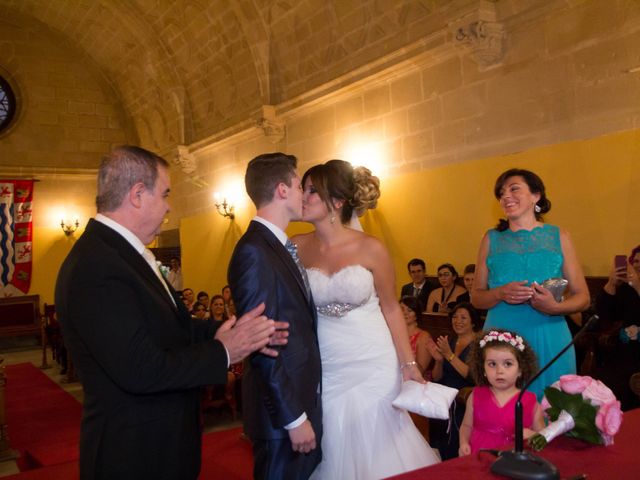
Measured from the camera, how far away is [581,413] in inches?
67.7

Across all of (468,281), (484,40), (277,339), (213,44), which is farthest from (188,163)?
(277,339)

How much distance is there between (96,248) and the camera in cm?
185

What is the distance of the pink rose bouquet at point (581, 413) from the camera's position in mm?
1670

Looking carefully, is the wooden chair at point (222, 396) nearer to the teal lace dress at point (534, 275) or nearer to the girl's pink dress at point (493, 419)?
the teal lace dress at point (534, 275)

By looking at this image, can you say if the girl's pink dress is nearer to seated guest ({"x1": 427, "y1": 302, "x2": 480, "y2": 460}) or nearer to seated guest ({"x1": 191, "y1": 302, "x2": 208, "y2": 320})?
seated guest ({"x1": 427, "y1": 302, "x2": 480, "y2": 460})

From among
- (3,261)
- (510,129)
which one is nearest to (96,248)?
(510,129)

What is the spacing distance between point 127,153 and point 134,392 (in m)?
0.78

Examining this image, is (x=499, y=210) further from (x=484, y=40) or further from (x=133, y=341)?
(x=133, y=341)

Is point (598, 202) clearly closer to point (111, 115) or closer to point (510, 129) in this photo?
point (510, 129)

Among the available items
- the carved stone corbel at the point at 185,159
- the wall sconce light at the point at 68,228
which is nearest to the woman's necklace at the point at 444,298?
the carved stone corbel at the point at 185,159

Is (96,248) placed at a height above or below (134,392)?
above

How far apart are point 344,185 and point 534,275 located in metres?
1.14

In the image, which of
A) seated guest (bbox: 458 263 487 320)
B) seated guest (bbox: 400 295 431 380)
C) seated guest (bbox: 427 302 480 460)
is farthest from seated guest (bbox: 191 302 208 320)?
seated guest (bbox: 427 302 480 460)

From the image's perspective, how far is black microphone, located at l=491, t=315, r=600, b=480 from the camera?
1.42m
